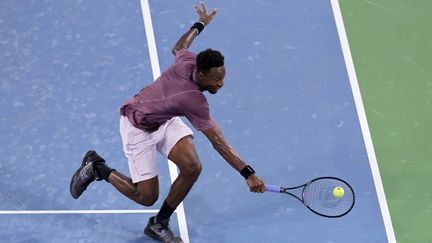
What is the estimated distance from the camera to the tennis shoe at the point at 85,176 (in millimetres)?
9500

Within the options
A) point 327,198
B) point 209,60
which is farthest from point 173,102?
point 327,198

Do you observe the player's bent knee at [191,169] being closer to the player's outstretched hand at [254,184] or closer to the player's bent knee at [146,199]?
the player's bent knee at [146,199]

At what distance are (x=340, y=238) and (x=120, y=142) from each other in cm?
255

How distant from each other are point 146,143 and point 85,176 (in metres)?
0.82

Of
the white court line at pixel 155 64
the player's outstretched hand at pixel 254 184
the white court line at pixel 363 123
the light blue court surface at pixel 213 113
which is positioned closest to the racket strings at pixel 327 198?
the light blue court surface at pixel 213 113

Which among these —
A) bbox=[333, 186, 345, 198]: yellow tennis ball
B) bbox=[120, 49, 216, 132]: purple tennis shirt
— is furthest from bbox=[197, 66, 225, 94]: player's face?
bbox=[333, 186, 345, 198]: yellow tennis ball

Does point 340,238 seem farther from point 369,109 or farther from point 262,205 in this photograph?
point 369,109

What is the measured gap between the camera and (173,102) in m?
8.62

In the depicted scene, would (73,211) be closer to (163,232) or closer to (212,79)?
(163,232)

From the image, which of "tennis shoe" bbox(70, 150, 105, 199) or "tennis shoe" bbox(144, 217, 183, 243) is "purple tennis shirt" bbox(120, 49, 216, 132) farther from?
"tennis shoe" bbox(144, 217, 183, 243)

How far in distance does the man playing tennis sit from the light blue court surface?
44 cm

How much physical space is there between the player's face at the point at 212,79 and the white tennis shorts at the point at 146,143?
787 millimetres

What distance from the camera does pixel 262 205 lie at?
9.82m

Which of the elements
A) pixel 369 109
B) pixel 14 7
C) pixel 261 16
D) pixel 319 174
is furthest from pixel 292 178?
pixel 14 7
